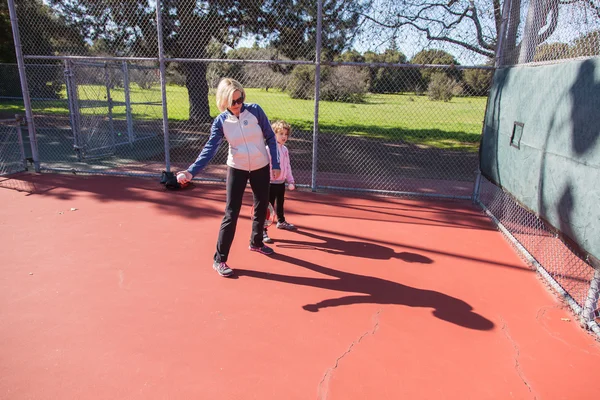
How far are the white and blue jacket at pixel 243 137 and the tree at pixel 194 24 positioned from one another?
26.5 feet

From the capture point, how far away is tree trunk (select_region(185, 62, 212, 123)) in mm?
13375

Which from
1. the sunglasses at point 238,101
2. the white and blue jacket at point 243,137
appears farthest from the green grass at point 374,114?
the sunglasses at point 238,101

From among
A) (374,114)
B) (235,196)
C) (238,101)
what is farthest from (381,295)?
(374,114)

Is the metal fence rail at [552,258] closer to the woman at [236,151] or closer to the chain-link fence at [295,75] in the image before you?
the chain-link fence at [295,75]

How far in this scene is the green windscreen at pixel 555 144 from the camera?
10.9 feet

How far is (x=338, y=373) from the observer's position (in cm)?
283

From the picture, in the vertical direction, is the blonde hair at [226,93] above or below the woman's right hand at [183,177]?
above

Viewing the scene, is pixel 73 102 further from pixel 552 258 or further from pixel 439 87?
pixel 439 87

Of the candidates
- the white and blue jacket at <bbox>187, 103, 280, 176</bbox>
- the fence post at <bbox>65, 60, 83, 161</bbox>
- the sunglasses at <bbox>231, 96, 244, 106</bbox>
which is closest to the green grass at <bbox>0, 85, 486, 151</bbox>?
the fence post at <bbox>65, 60, 83, 161</bbox>

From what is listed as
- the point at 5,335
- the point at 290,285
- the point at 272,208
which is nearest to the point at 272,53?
the point at 272,208

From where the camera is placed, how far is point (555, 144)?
388 cm

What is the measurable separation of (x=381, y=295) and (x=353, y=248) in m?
1.14

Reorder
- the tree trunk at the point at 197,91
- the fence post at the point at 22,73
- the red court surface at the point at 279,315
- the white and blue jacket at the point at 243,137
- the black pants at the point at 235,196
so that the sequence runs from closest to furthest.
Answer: the red court surface at the point at 279,315
the white and blue jacket at the point at 243,137
the black pants at the point at 235,196
the fence post at the point at 22,73
the tree trunk at the point at 197,91

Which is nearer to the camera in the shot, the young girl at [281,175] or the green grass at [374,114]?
the young girl at [281,175]
